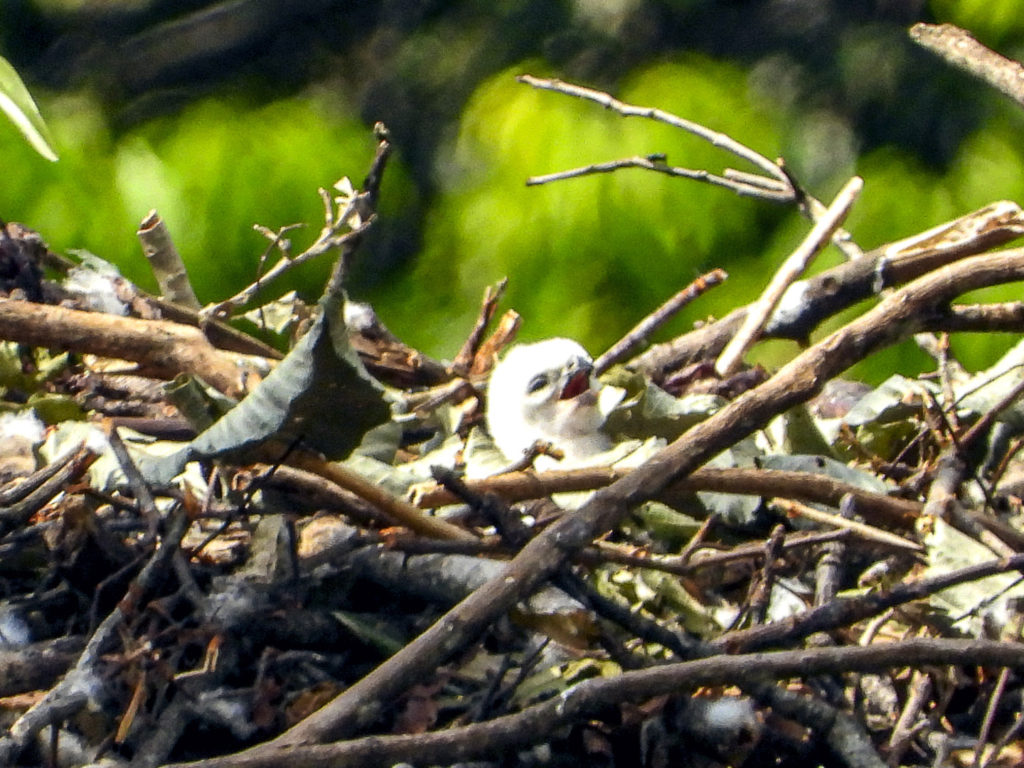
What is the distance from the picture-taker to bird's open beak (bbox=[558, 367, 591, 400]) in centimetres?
170

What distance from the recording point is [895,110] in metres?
2.20

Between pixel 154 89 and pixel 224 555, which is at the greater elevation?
pixel 154 89

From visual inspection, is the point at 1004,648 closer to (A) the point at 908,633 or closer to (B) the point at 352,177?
(A) the point at 908,633

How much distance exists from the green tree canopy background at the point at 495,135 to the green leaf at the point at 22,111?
4.17 feet

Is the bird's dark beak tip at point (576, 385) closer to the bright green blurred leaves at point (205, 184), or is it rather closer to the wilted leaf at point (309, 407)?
the bright green blurred leaves at point (205, 184)

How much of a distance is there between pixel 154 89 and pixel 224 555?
1.48m

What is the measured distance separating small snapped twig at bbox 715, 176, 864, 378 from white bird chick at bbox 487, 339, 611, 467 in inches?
7.4

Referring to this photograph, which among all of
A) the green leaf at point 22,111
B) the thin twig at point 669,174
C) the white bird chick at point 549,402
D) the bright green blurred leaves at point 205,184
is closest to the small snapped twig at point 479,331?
the white bird chick at point 549,402

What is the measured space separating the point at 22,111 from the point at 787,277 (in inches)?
39.2

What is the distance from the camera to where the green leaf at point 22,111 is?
77 centimetres

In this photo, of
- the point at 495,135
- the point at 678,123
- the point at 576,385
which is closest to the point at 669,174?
the point at 678,123

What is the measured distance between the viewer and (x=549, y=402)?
5.70ft

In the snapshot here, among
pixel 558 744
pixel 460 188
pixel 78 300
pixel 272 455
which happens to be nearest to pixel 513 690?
pixel 558 744

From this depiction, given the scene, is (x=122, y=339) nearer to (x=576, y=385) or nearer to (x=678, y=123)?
(x=576, y=385)
